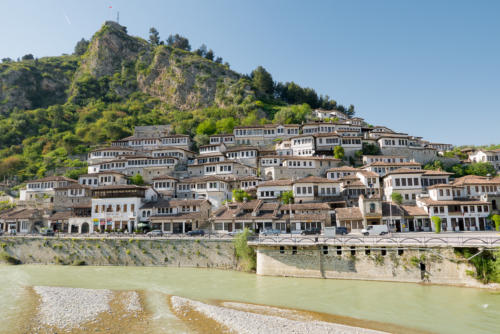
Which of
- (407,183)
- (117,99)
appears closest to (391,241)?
(407,183)

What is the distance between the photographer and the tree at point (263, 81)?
11639 cm

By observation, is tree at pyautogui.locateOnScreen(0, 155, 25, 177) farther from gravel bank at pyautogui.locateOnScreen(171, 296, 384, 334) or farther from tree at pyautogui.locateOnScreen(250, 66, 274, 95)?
tree at pyautogui.locateOnScreen(250, 66, 274, 95)

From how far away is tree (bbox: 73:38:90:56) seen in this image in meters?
163

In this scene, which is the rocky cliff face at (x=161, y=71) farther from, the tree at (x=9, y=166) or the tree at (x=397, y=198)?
the tree at (x=397, y=198)

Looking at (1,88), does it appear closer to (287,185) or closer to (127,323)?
(287,185)

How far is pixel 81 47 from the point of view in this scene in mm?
165000

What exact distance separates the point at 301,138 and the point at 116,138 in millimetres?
49749

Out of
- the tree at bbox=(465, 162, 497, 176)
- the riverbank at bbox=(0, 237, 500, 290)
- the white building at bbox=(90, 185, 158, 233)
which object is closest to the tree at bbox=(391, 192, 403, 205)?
the riverbank at bbox=(0, 237, 500, 290)

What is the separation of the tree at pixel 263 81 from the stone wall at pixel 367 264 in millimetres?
92720

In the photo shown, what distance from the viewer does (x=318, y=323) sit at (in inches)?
706

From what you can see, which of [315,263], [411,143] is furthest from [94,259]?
[411,143]

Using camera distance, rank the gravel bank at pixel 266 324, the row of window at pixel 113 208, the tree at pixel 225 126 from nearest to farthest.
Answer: the gravel bank at pixel 266 324 < the row of window at pixel 113 208 < the tree at pixel 225 126

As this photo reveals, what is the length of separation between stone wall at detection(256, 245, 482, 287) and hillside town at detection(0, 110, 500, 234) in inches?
290

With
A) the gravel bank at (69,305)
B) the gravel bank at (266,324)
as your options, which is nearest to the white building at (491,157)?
the gravel bank at (266,324)
